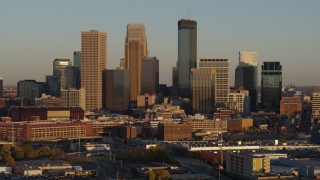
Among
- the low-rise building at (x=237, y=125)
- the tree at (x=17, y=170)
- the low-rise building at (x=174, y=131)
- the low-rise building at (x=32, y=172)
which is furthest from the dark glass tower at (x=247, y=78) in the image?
the low-rise building at (x=32, y=172)

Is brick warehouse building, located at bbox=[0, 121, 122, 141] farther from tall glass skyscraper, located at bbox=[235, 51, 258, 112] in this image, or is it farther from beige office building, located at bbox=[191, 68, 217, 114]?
tall glass skyscraper, located at bbox=[235, 51, 258, 112]

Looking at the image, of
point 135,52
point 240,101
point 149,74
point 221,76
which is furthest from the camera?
point 135,52

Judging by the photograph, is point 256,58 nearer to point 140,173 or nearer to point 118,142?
point 118,142

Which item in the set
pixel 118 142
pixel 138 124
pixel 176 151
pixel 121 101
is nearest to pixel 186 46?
pixel 121 101

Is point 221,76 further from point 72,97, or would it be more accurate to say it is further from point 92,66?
point 72,97

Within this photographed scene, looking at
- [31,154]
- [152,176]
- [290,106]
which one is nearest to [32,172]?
[152,176]

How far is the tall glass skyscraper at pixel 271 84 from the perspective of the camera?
102562 mm

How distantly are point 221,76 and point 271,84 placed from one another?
8890 mm

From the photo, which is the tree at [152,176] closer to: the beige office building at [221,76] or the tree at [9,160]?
the tree at [9,160]

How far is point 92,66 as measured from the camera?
328 feet

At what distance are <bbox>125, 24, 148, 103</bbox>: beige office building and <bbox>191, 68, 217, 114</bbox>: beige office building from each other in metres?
14.0

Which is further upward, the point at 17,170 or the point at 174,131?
the point at 174,131

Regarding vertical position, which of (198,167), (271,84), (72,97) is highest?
(271,84)

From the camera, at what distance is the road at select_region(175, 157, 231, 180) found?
4212 centimetres
